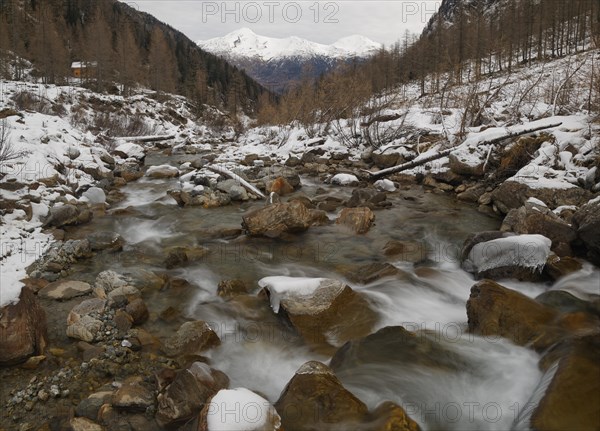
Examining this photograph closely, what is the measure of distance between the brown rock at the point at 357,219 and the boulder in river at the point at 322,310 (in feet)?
11.5

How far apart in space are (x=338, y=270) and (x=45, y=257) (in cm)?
509

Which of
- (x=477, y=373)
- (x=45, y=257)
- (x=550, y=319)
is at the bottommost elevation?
(x=477, y=373)

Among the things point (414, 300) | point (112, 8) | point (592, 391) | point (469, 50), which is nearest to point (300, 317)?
point (414, 300)

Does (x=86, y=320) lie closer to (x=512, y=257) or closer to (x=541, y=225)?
(x=512, y=257)

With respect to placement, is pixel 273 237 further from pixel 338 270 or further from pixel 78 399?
pixel 78 399

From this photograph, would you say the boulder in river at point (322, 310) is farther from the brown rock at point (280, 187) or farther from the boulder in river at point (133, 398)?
the brown rock at point (280, 187)

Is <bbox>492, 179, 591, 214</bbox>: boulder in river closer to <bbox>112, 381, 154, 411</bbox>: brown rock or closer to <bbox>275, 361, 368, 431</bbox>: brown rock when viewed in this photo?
<bbox>275, 361, 368, 431</bbox>: brown rock

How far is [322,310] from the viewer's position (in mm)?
5184

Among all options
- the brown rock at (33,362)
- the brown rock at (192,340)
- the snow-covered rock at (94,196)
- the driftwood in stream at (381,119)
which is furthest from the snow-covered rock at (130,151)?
the brown rock at (33,362)

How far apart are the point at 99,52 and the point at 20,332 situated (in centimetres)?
4994

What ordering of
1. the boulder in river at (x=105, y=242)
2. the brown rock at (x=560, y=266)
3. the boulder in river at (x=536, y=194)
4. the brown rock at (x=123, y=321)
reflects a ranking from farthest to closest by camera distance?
the boulder in river at (x=536, y=194), the boulder in river at (x=105, y=242), the brown rock at (x=560, y=266), the brown rock at (x=123, y=321)

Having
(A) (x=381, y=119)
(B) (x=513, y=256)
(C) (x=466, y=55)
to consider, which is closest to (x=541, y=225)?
(B) (x=513, y=256)

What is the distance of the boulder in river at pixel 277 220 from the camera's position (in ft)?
28.2

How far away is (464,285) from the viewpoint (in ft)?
20.6
